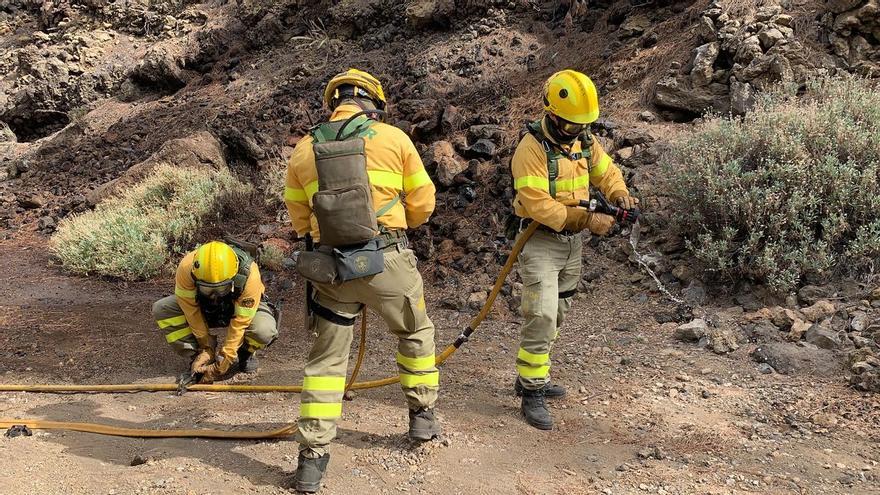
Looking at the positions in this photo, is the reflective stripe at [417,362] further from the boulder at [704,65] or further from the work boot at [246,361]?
the boulder at [704,65]

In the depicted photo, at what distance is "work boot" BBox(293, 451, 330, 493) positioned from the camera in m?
3.27

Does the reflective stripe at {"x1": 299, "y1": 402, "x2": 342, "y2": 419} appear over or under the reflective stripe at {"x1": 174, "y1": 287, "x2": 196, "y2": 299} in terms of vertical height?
over

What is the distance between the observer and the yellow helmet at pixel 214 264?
4.57m

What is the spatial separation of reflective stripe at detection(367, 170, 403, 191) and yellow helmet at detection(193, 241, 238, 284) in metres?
1.79

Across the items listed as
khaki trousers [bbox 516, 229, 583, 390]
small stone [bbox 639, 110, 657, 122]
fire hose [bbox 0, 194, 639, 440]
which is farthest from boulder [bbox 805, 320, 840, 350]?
small stone [bbox 639, 110, 657, 122]

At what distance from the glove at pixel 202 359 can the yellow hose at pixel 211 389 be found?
15 cm

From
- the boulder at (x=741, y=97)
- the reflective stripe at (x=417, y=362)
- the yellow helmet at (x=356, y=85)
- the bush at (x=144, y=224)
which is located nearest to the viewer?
the yellow helmet at (x=356, y=85)

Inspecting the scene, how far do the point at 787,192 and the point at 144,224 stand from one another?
23.4 ft

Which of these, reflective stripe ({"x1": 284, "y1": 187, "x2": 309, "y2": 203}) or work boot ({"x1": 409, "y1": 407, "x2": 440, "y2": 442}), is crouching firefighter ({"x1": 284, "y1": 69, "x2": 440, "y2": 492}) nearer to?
reflective stripe ({"x1": 284, "y1": 187, "x2": 309, "y2": 203})

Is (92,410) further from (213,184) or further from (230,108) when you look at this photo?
(230,108)

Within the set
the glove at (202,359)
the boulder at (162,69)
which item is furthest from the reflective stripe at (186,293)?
the boulder at (162,69)

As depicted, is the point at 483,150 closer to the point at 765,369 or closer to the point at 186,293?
the point at 186,293

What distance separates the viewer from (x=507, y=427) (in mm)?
4008

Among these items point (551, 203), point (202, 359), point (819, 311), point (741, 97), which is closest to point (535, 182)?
point (551, 203)
